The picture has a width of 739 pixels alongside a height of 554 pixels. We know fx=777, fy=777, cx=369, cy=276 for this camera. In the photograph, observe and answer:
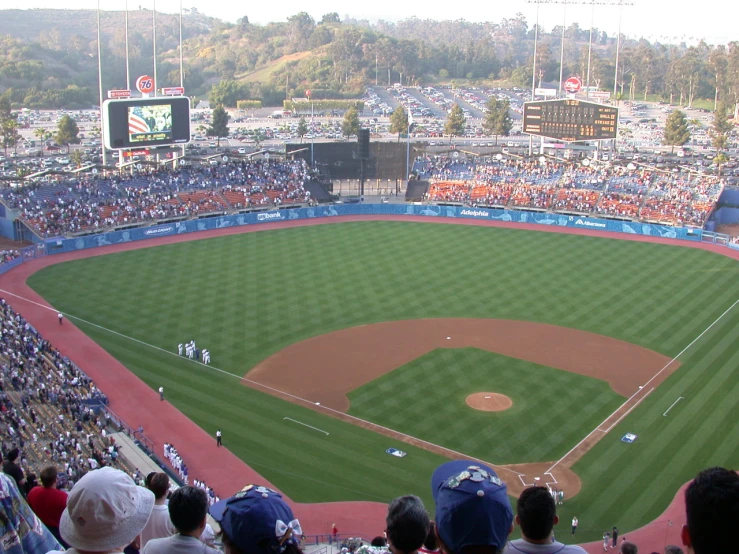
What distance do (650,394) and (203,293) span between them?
26456 mm

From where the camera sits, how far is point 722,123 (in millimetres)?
102625

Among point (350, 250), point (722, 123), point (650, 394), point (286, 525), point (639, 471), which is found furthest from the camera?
point (722, 123)

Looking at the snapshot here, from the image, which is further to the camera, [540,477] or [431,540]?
[540,477]

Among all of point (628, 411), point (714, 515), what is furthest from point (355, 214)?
point (714, 515)

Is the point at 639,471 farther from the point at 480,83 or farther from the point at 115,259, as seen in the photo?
the point at 480,83

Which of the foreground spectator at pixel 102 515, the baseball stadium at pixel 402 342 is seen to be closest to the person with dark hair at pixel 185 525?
the foreground spectator at pixel 102 515

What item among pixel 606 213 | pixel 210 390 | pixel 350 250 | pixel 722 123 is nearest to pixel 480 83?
pixel 722 123

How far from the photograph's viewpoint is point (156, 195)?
66.2 meters

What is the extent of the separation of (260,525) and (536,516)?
2.00 metres

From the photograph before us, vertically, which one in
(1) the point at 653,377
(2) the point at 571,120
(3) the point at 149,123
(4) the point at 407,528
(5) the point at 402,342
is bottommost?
(1) the point at 653,377

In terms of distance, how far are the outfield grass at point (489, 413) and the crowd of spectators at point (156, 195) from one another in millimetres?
34535

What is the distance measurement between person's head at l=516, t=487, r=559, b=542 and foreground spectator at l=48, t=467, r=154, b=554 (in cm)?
278

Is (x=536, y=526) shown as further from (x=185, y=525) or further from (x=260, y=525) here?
(x=185, y=525)

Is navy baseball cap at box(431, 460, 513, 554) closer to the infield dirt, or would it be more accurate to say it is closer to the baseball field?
the baseball field
